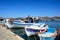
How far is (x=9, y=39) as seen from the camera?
1711 centimetres

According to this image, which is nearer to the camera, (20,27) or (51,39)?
(51,39)

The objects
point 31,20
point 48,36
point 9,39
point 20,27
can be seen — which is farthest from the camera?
point 31,20

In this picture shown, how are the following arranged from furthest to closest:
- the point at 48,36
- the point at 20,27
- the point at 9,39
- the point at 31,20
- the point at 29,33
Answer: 1. the point at 31,20
2. the point at 20,27
3. the point at 29,33
4. the point at 48,36
5. the point at 9,39

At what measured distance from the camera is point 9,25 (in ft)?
146

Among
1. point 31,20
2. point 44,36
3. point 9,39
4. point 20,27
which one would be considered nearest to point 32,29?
point 44,36

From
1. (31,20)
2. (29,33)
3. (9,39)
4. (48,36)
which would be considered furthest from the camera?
(31,20)

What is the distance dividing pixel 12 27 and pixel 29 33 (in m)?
20.2

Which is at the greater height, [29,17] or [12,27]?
[29,17]

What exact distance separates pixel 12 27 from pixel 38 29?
66.9ft

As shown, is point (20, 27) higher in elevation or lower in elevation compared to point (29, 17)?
lower

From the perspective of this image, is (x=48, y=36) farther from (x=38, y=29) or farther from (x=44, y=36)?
(x=38, y=29)

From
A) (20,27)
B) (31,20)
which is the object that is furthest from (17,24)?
(31,20)

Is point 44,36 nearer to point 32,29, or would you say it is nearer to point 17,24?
point 32,29

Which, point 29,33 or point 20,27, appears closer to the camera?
point 29,33
